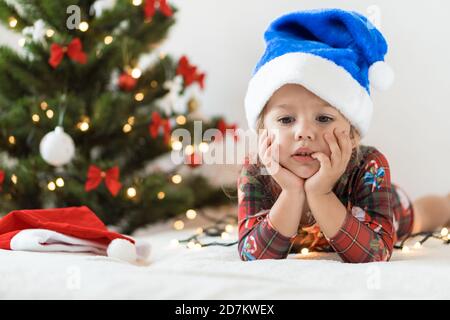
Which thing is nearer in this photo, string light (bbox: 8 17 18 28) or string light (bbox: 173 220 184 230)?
string light (bbox: 8 17 18 28)

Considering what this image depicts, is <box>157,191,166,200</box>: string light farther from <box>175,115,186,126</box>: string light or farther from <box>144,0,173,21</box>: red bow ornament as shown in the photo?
<box>144,0,173,21</box>: red bow ornament

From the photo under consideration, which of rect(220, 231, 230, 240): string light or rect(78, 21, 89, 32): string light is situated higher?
rect(78, 21, 89, 32): string light

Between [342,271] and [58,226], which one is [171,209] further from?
[342,271]

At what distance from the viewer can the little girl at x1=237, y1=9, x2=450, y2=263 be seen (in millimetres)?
1167

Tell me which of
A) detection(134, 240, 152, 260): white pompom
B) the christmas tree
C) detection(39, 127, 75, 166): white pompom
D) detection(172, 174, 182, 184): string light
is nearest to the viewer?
detection(134, 240, 152, 260): white pompom

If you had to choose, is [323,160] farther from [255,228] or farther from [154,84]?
[154,84]

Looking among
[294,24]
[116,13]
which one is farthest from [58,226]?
[116,13]

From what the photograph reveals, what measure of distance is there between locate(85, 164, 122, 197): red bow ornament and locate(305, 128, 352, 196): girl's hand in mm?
805

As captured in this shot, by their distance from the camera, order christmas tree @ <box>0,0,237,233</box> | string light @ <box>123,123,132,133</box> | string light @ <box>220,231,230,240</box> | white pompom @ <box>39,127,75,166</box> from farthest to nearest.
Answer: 1. string light @ <box>123,123,132,133</box>
2. christmas tree @ <box>0,0,237,233</box>
3. white pompom @ <box>39,127,75,166</box>
4. string light @ <box>220,231,230,240</box>

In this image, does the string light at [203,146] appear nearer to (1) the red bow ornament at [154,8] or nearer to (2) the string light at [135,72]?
(2) the string light at [135,72]

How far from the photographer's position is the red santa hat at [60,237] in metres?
1.26

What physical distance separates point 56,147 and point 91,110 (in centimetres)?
24

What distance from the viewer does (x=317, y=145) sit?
1.18 m

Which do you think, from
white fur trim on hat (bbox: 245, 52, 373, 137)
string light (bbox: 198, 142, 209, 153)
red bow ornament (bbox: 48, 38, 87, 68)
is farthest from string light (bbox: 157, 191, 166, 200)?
white fur trim on hat (bbox: 245, 52, 373, 137)
